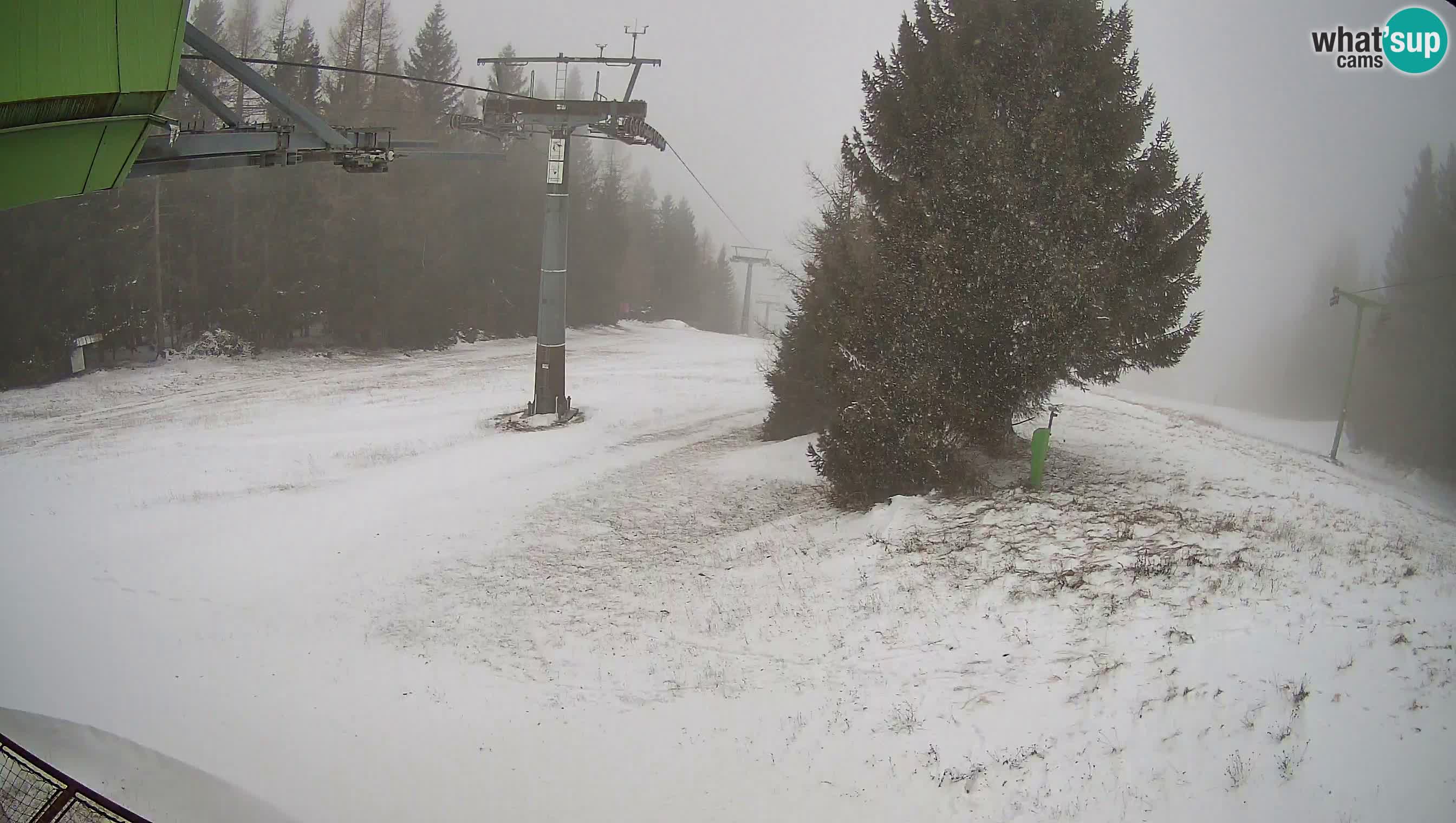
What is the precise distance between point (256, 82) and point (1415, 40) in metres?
13.5

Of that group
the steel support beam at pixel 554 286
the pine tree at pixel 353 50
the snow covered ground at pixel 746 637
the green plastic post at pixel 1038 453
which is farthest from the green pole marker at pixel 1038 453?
the pine tree at pixel 353 50

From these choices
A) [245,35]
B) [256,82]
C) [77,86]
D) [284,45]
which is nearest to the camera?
[77,86]

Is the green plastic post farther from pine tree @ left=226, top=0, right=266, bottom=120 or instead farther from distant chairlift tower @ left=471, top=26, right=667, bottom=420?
pine tree @ left=226, top=0, right=266, bottom=120

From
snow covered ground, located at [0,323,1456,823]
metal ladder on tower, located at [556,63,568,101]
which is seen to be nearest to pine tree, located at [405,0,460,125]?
metal ladder on tower, located at [556,63,568,101]

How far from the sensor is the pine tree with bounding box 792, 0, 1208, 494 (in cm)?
1255

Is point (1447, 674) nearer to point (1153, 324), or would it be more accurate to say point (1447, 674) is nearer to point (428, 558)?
point (1153, 324)

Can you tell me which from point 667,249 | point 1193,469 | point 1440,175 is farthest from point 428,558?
point 667,249

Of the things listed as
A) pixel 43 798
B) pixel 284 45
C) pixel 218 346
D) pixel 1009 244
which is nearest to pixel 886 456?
pixel 1009 244

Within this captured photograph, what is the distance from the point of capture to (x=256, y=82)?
29.0ft

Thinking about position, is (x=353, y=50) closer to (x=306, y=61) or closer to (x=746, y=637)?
(x=306, y=61)

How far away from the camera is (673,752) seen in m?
7.83

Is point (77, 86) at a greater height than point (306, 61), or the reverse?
point (306, 61)

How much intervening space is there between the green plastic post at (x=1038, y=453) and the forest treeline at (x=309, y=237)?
18694 millimetres

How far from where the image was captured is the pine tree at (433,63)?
4306 cm
